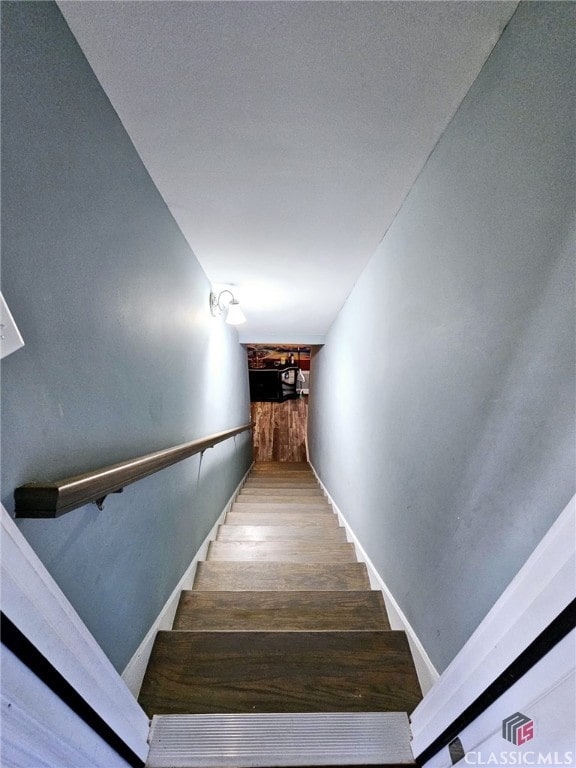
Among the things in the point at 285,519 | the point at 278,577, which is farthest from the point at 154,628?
the point at 285,519

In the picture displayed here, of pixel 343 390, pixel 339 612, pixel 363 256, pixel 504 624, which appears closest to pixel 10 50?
pixel 504 624

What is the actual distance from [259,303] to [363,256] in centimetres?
124

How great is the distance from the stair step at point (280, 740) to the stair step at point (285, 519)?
5.27 feet

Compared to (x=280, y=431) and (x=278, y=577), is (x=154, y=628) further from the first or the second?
(x=280, y=431)

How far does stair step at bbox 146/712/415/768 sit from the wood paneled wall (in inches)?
236

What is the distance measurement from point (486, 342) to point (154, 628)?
1661 millimetres

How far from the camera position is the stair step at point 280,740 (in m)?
0.89

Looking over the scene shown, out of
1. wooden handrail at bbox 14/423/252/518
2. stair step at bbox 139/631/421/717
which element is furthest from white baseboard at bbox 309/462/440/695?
wooden handrail at bbox 14/423/252/518

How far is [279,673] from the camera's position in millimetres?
1160

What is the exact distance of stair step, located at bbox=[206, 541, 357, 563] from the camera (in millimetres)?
2064

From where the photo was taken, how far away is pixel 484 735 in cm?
67

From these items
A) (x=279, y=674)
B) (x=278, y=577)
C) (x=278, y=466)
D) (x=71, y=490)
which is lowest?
(x=278, y=466)

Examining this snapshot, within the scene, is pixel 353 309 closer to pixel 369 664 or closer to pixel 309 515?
pixel 309 515

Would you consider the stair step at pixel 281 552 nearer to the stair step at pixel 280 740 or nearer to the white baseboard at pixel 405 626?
the white baseboard at pixel 405 626
